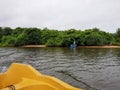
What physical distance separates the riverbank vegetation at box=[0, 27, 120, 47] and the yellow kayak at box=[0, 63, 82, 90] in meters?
50.3

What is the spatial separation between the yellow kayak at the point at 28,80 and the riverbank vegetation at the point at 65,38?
5034 centimetres

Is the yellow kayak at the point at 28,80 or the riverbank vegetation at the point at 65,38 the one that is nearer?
the yellow kayak at the point at 28,80

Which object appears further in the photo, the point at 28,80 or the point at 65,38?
the point at 65,38

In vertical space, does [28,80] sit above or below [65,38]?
below

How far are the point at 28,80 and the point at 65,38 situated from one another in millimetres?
54125

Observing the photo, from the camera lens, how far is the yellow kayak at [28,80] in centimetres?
626

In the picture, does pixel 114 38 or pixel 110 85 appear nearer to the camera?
pixel 110 85

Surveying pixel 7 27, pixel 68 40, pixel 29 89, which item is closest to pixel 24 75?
pixel 29 89

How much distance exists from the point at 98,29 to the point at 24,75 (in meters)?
58.9

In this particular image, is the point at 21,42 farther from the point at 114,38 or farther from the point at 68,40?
the point at 114,38

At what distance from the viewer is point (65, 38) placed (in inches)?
2394

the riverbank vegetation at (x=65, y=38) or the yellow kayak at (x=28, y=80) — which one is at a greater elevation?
the riverbank vegetation at (x=65, y=38)

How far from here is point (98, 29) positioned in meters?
64.6

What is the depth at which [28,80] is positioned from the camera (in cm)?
681
